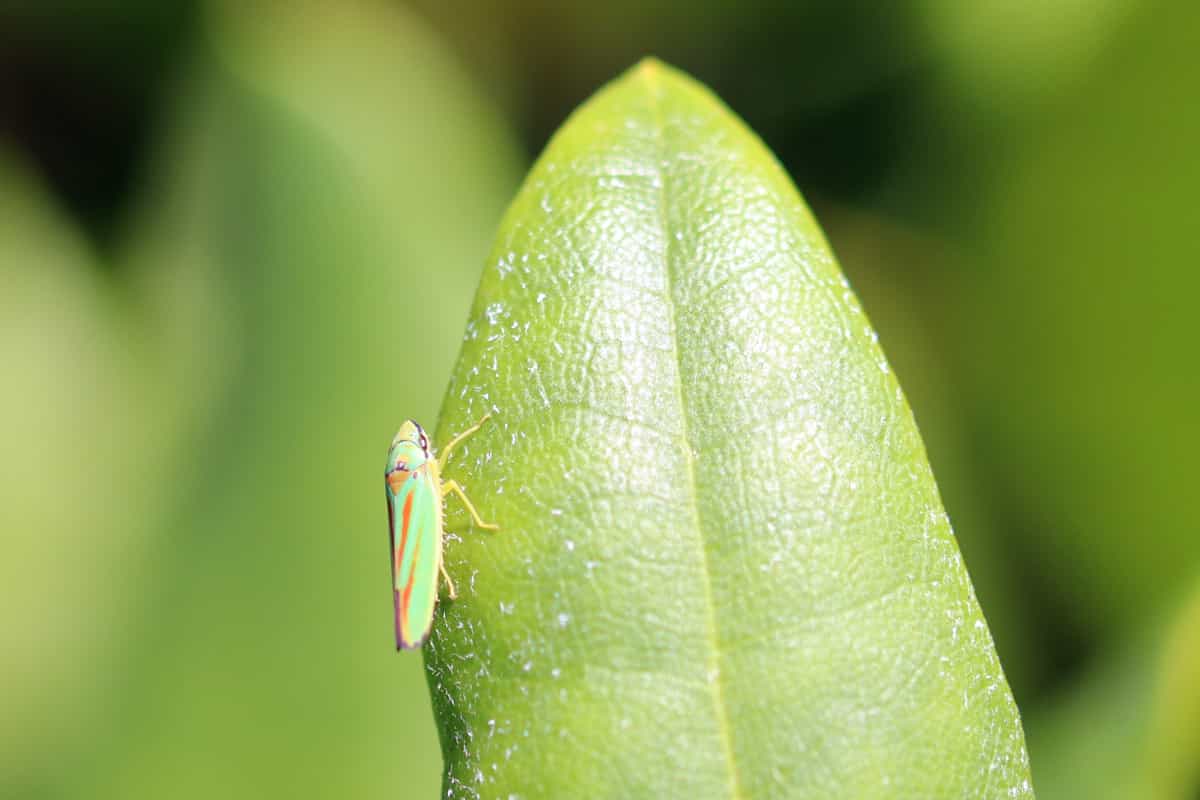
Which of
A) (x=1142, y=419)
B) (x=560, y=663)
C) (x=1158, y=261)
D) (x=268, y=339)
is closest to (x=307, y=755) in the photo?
(x=268, y=339)

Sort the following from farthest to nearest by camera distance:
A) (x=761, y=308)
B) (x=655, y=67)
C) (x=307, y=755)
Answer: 1. (x=307, y=755)
2. (x=655, y=67)
3. (x=761, y=308)

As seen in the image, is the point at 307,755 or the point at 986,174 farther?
the point at 986,174

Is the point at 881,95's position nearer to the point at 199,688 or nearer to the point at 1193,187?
the point at 1193,187

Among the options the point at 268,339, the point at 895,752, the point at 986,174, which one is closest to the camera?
the point at 895,752

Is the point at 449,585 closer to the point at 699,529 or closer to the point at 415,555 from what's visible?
the point at 415,555

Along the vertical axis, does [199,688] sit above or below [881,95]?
below

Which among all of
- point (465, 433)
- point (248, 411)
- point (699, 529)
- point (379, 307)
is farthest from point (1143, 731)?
point (248, 411)

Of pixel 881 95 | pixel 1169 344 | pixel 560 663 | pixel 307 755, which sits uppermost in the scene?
pixel 881 95

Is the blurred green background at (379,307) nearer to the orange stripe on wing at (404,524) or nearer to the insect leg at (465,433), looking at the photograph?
the orange stripe on wing at (404,524)
